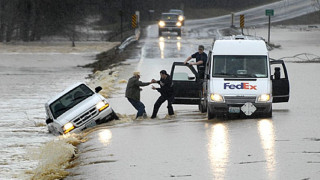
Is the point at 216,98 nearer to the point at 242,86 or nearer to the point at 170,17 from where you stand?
the point at 242,86

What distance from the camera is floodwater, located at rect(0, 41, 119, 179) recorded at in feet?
68.8

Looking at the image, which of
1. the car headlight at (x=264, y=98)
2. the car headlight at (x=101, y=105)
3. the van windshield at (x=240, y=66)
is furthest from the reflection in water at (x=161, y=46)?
the car headlight at (x=264, y=98)

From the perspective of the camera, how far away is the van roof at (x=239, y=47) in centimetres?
2206

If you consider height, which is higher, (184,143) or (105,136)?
(184,143)

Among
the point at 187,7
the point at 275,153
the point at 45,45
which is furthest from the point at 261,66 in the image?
the point at 187,7

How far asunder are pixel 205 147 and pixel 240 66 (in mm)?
5170

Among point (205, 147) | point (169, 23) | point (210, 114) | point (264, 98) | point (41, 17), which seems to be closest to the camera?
point (205, 147)

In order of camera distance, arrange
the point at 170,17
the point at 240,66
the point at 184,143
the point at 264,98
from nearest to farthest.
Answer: the point at 184,143
the point at 264,98
the point at 240,66
the point at 170,17

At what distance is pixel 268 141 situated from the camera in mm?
17594

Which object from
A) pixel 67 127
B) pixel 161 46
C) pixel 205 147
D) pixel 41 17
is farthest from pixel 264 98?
pixel 41 17

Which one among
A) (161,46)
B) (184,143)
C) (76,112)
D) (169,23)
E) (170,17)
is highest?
(170,17)

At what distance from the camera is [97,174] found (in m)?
15.0

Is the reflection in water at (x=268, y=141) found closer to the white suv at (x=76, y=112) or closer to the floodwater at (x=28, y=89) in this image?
the white suv at (x=76, y=112)

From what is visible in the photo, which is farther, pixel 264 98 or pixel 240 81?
pixel 240 81
